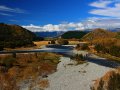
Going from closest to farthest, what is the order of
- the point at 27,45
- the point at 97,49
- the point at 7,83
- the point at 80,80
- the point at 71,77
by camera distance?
the point at 7,83 < the point at 80,80 < the point at 71,77 < the point at 97,49 < the point at 27,45

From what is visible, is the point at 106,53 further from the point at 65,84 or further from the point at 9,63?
the point at 65,84

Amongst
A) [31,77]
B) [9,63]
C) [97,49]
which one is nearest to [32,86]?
[31,77]

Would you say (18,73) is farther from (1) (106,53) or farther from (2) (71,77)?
(1) (106,53)

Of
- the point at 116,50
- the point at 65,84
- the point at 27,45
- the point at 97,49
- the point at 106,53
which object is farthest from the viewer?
the point at 27,45

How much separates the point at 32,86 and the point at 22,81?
15.7ft

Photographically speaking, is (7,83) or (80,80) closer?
(7,83)

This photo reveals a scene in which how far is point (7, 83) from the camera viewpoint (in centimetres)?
3469

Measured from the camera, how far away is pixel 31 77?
43000 millimetres

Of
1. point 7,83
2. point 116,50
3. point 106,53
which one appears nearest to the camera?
point 7,83

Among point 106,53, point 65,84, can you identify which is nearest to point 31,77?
point 65,84

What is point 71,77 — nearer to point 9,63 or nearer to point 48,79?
point 48,79

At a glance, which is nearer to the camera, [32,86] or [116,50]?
[32,86]

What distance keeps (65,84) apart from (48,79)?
196 inches

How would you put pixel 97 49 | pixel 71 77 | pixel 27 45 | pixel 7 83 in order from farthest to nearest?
1. pixel 27 45
2. pixel 97 49
3. pixel 71 77
4. pixel 7 83
